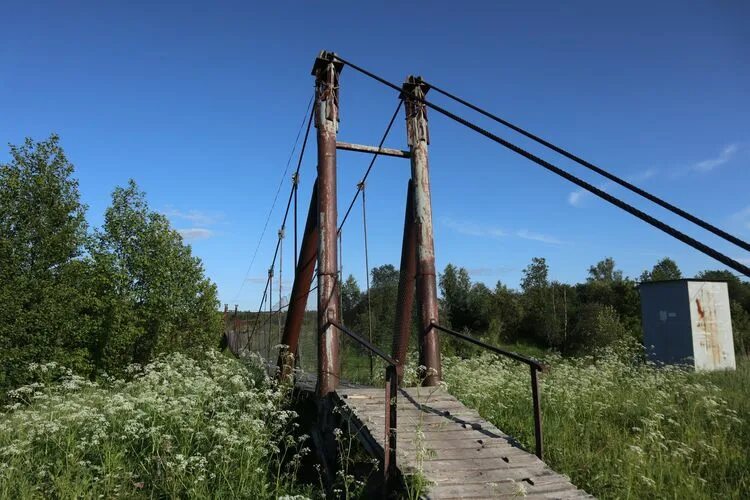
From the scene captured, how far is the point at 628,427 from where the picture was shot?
5758 mm

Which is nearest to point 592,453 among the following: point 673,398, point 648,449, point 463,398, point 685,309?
point 648,449

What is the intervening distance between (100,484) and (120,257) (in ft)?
42.0

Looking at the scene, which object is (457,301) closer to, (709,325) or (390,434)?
(709,325)

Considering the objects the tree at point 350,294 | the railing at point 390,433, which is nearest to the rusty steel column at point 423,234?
the railing at point 390,433

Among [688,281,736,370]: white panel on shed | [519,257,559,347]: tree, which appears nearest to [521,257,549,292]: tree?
[519,257,559,347]: tree

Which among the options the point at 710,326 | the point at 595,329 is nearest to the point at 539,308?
the point at 595,329

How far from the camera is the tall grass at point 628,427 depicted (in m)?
4.25

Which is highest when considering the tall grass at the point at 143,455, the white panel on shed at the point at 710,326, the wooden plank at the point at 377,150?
the wooden plank at the point at 377,150

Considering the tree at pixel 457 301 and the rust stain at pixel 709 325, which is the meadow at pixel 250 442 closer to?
the rust stain at pixel 709 325

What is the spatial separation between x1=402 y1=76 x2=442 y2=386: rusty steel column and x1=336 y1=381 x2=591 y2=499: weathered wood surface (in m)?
0.78

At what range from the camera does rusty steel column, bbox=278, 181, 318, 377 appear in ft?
21.6

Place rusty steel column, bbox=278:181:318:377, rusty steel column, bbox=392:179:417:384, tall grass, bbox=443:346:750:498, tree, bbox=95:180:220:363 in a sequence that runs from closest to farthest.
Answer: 1. tall grass, bbox=443:346:750:498
2. rusty steel column, bbox=392:179:417:384
3. rusty steel column, bbox=278:181:318:377
4. tree, bbox=95:180:220:363

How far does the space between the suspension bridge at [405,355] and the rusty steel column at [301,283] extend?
0.01 meters

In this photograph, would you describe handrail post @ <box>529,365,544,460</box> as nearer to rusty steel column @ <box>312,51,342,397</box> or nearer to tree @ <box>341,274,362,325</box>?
rusty steel column @ <box>312,51,342,397</box>
